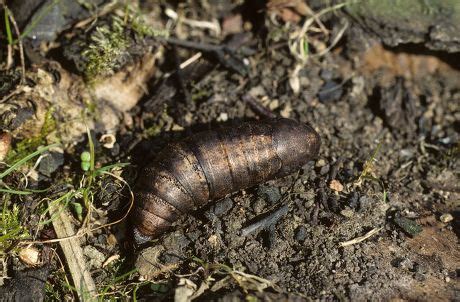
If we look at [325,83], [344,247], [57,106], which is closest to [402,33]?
[325,83]

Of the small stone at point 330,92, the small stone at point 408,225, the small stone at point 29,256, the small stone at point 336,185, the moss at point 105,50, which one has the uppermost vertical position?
the moss at point 105,50

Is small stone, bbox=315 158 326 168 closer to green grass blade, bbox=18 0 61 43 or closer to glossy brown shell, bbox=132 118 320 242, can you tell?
glossy brown shell, bbox=132 118 320 242

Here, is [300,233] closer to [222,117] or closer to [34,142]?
[222,117]

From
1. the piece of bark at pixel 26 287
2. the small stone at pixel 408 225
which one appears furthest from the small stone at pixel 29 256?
the small stone at pixel 408 225

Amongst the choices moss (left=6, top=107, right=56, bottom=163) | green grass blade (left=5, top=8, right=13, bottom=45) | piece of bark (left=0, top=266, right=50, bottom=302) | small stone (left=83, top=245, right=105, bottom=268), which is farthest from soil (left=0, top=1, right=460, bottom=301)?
green grass blade (left=5, top=8, right=13, bottom=45)

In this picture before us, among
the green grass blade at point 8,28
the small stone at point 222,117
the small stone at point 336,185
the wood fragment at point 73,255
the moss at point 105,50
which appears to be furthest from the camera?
the small stone at point 222,117

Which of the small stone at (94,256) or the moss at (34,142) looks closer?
the small stone at (94,256)

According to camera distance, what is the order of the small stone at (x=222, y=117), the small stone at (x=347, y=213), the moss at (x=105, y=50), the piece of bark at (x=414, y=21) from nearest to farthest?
the small stone at (x=347, y=213) < the moss at (x=105, y=50) < the small stone at (x=222, y=117) < the piece of bark at (x=414, y=21)

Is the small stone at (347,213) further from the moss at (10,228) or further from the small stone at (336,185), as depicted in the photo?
the moss at (10,228)

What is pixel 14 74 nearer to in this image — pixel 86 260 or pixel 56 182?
pixel 56 182
